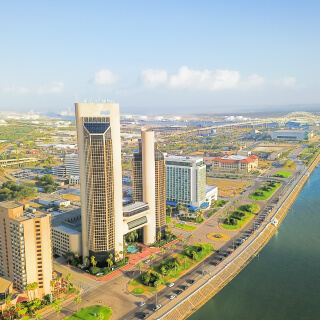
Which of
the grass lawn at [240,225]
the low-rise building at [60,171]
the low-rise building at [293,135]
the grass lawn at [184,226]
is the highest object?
the low-rise building at [293,135]

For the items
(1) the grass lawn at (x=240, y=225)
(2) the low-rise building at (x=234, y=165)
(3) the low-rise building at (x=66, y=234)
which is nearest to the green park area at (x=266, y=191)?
(2) the low-rise building at (x=234, y=165)

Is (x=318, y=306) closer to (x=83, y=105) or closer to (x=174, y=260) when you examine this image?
(x=174, y=260)

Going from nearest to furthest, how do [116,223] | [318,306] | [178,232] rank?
1. [318,306]
2. [116,223]
3. [178,232]

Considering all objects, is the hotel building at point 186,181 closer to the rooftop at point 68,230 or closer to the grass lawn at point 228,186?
the grass lawn at point 228,186

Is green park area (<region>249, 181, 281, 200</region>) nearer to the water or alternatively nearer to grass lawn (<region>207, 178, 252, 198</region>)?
grass lawn (<region>207, 178, 252, 198</region>)

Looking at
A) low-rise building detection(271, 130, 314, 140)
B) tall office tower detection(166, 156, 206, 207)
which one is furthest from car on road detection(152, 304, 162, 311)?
low-rise building detection(271, 130, 314, 140)

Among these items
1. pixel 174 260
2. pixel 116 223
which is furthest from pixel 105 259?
pixel 174 260
